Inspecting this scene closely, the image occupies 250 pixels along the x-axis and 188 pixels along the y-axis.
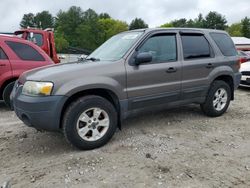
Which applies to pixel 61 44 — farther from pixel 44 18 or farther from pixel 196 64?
pixel 196 64

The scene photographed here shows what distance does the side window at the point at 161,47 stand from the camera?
17.8ft

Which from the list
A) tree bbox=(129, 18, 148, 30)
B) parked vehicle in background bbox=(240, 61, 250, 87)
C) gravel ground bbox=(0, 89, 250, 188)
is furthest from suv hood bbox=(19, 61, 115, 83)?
tree bbox=(129, 18, 148, 30)

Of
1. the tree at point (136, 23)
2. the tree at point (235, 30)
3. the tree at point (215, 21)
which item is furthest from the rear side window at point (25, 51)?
the tree at point (215, 21)

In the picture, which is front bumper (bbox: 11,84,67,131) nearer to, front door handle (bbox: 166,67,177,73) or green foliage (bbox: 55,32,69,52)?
front door handle (bbox: 166,67,177,73)

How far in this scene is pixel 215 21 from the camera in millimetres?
99688

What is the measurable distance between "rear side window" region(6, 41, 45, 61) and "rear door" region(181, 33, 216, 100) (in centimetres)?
362

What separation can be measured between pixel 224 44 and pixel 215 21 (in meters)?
98.5

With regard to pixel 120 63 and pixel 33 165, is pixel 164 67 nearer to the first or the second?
pixel 120 63

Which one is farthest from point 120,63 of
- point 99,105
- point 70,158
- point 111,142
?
point 70,158

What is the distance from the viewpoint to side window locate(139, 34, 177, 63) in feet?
17.8

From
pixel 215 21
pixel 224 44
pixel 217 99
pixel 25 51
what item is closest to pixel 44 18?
pixel 215 21

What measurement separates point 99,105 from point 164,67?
1.41m

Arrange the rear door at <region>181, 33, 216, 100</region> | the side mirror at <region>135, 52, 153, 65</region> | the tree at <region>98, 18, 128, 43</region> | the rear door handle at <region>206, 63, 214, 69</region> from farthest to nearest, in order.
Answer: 1. the tree at <region>98, 18, 128, 43</region>
2. the rear door handle at <region>206, 63, 214, 69</region>
3. the rear door at <region>181, 33, 216, 100</region>
4. the side mirror at <region>135, 52, 153, 65</region>

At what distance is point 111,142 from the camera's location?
16.6 feet
